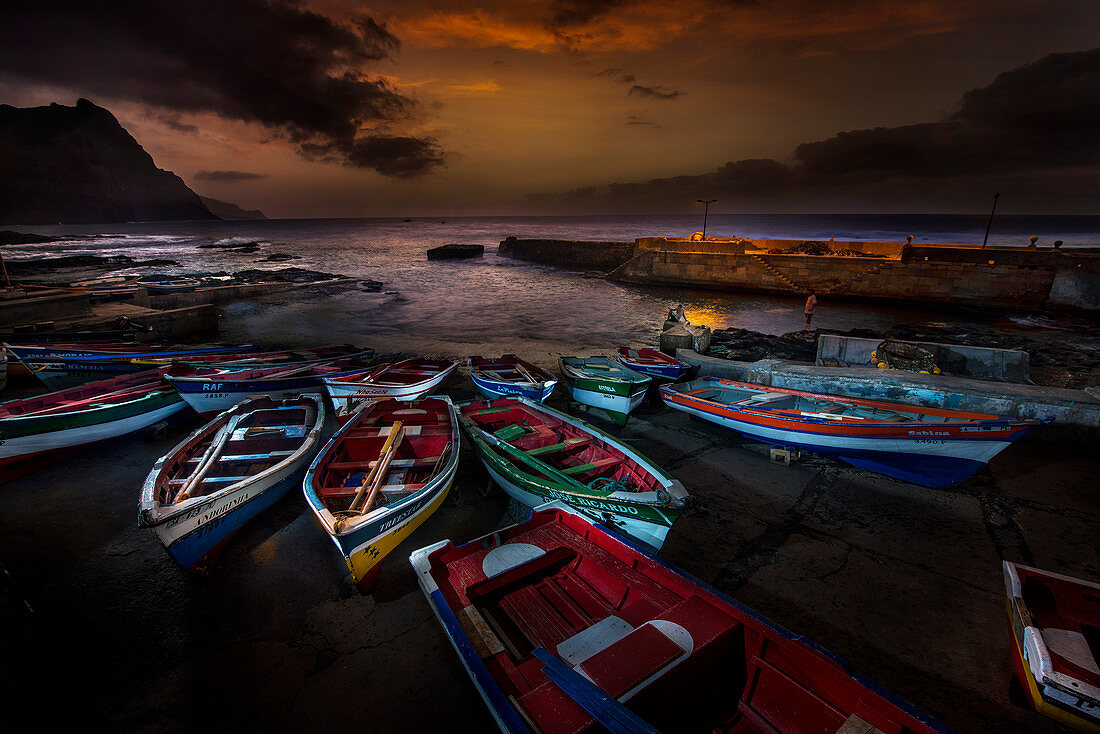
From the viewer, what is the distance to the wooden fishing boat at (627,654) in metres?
2.69

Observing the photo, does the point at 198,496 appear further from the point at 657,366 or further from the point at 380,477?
the point at 657,366

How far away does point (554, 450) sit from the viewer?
6809mm

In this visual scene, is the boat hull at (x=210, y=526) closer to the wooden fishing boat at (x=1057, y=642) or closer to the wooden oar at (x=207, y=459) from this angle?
the wooden oar at (x=207, y=459)

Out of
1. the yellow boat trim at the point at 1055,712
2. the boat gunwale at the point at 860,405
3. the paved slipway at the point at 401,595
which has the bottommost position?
the paved slipway at the point at 401,595

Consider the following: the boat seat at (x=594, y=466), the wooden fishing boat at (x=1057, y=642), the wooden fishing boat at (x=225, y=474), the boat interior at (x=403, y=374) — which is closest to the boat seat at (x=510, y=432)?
the boat seat at (x=594, y=466)

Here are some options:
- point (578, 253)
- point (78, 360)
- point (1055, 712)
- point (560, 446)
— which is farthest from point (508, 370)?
point (578, 253)

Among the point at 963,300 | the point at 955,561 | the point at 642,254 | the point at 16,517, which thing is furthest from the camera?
the point at 642,254

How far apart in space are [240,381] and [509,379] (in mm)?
5882

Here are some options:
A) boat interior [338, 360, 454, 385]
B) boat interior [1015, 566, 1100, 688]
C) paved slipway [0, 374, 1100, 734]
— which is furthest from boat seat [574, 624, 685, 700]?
boat interior [338, 360, 454, 385]

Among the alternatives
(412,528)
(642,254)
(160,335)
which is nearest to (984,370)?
(412,528)

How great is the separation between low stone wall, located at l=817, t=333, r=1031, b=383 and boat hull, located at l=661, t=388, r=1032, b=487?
17.3 feet

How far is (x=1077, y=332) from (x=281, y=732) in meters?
27.8

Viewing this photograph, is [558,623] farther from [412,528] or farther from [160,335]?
[160,335]

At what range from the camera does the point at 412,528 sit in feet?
18.2
